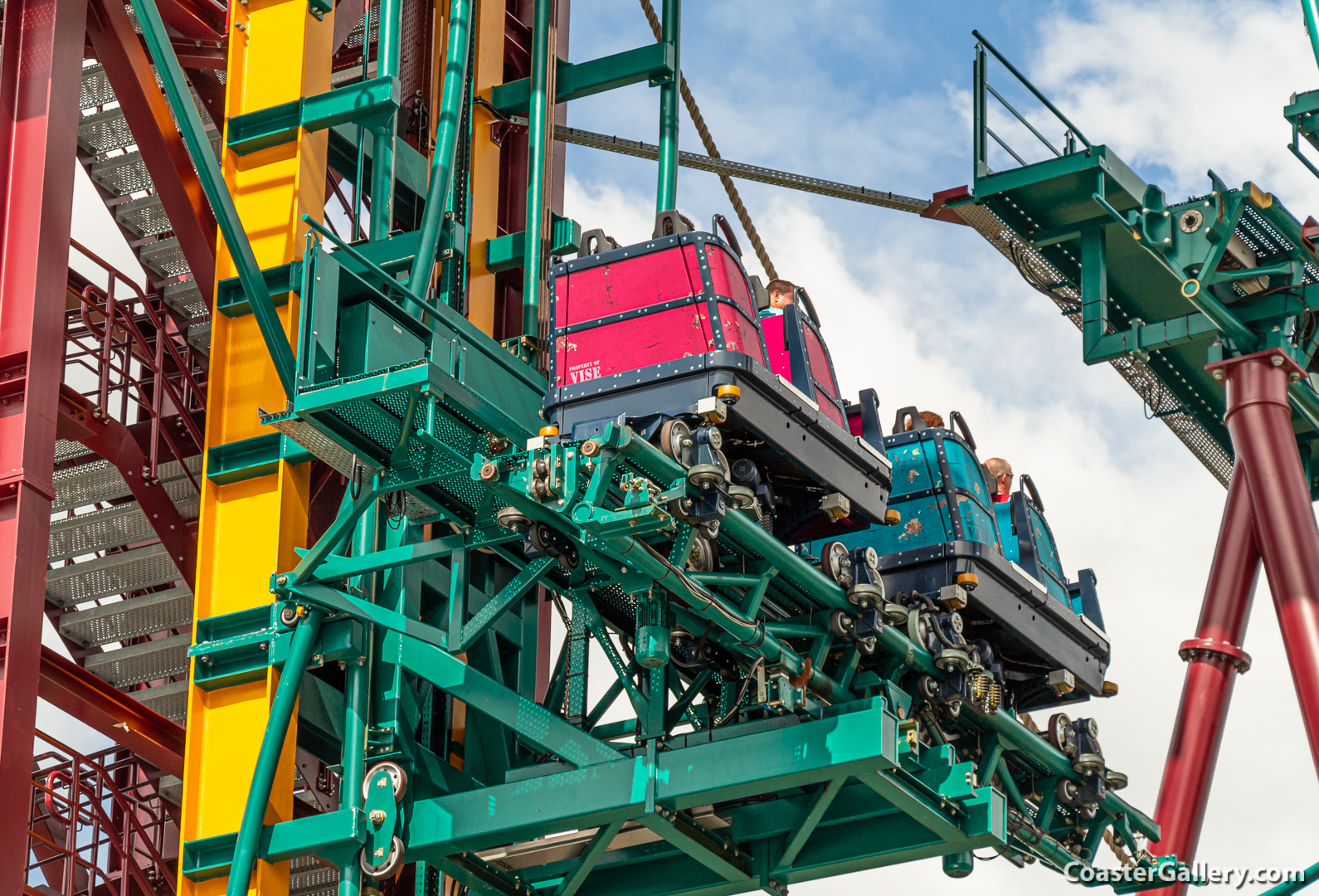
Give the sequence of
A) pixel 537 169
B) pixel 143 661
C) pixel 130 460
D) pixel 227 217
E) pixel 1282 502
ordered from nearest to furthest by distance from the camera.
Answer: pixel 227 217
pixel 537 169
pixel 130 460
pixel 1282 502
pixel 143 661

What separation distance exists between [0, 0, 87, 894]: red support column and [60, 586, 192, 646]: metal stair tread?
4.01m

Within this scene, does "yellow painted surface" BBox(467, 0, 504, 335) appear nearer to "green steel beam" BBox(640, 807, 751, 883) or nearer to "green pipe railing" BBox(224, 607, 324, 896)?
"green pipe railing" BBox(224, 607, 324, 896)

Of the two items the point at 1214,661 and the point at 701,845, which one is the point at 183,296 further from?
the point at 1214,661

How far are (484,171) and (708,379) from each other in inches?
262

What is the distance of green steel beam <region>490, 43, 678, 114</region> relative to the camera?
68.3ft

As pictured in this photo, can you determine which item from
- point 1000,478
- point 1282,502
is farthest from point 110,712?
point 1282,502

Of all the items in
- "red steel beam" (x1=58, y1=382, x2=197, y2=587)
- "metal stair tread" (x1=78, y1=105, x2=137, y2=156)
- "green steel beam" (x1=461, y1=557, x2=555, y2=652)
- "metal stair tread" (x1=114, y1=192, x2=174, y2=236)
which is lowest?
"green steel beam" (x1=461, y1=557, x2=555, y2=652)

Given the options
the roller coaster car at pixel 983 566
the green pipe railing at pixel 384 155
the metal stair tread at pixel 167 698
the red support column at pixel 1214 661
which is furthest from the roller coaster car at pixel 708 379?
the metal stair tread at pixel 167 698

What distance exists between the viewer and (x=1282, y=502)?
20.3 m

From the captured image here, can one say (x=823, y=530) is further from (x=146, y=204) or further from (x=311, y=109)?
(x=146, y=204)

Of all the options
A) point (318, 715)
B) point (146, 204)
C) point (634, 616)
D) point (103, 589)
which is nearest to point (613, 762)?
point (634, 616)

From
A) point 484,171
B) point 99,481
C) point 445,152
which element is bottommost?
point 445,152

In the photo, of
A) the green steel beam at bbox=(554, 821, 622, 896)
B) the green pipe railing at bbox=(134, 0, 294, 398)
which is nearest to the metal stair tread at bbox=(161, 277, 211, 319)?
the green pipe railing at bbox=(134, 0, 294, 398)

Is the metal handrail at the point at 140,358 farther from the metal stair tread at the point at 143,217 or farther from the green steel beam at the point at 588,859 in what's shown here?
the green steel beam at the point at 588,859
